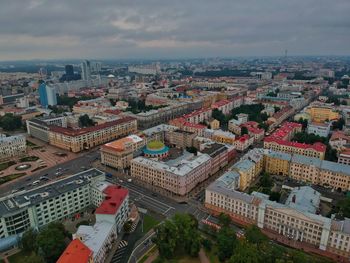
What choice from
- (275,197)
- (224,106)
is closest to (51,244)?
(275,197)

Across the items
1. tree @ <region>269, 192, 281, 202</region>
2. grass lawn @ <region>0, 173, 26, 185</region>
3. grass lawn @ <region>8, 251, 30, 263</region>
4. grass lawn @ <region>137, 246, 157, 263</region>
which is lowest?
grass lawn @ <region>137, 246, 157, 263</region>

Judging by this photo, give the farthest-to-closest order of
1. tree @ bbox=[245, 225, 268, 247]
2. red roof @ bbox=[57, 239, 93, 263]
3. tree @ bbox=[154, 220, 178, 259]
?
tree @ bbox=[154, 220, 178, 259] < tree @ bbox=[245, 225, 268, 247] < red roof @ bbox=[57, 239, 93, 263]

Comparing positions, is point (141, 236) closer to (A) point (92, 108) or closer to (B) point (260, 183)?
(B) point (260, 183)

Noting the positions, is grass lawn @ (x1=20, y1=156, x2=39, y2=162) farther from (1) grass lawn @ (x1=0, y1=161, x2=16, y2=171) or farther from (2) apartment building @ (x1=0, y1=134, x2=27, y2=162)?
(2) apartment building @ (x1=0, y1=134, x2=27, y2=162)

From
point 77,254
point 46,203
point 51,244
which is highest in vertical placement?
point 77,254

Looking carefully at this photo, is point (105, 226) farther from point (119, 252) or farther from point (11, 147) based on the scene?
point (11, 147)

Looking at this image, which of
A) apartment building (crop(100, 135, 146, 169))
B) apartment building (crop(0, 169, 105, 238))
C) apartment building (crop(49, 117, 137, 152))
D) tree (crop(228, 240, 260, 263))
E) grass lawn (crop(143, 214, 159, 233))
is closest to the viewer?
tree (crop(228, 240, 260, 263))

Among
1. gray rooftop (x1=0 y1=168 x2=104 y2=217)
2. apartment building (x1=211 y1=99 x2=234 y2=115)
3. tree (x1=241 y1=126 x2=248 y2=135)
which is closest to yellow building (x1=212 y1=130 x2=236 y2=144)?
tree (x1=241 y1=126 x2=248 y2=135)

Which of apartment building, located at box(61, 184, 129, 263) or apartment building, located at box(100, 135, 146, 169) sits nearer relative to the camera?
apartment building, located at box(61, 184, 129, 263)
